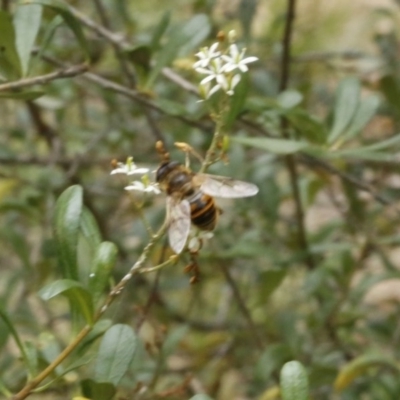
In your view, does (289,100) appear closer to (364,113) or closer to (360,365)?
(364,113)

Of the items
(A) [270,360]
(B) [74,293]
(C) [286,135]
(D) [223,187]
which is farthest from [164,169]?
(A) [270,360]

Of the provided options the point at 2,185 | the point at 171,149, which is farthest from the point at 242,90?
the point at 2,185

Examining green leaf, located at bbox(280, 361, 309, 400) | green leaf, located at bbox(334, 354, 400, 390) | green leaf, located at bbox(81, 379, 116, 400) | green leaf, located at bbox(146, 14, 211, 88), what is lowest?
green leaf, located at bbox(334, 354, 400, 390)

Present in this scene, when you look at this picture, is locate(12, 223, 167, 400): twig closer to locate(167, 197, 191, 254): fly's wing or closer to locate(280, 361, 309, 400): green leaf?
locate(167, 197, 191, 254): fly's wing

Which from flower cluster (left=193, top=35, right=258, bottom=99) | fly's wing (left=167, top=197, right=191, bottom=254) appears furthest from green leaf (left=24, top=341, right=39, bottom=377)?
flower cluster (left=193, top=35, right=258, bottom=99)

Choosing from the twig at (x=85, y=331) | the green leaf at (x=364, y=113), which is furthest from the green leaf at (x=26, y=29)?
the green leaf at (x=364, y=113)

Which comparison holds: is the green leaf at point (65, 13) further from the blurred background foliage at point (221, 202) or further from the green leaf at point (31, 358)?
the green leaf at point (31, 358)

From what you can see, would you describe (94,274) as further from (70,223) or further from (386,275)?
(386,275)
